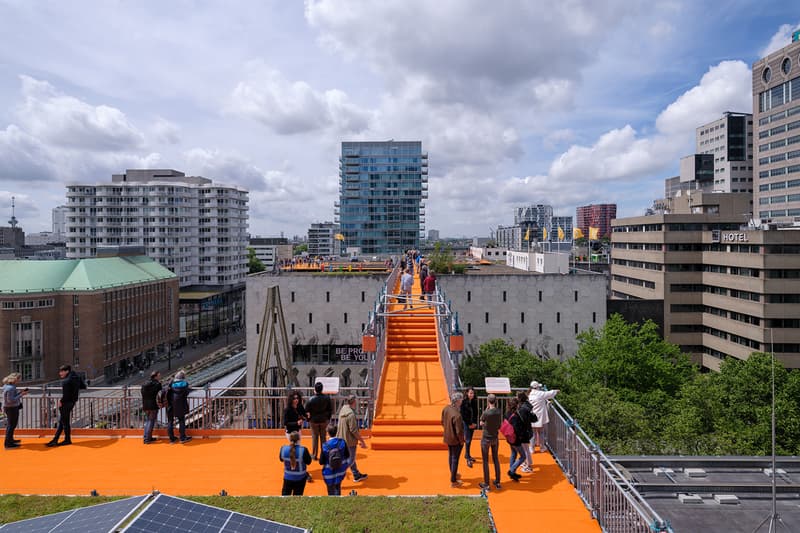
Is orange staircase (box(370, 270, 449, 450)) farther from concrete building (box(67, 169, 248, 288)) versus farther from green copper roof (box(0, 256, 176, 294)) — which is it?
concrete building (box(67, 169, 248, 288))

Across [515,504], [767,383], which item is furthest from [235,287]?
[515,504]

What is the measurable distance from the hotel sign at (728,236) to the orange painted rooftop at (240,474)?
171ft

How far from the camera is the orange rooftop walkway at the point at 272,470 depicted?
9.24 m

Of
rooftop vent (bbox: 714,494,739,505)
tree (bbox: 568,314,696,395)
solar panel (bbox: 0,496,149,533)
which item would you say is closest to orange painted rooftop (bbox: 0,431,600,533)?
solar panel (bbox: 0,496,149,533)

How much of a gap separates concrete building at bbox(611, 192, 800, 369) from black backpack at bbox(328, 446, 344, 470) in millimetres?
49736

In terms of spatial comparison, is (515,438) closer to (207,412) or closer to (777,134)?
(207,412)

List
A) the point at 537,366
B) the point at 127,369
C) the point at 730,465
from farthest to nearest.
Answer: the point at 127,369 → the point at 537,366 → the point at 730,465

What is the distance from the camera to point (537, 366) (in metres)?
32.4

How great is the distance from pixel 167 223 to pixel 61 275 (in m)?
41.0

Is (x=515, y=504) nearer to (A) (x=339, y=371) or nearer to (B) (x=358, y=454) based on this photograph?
(B) (x=358, y=454)

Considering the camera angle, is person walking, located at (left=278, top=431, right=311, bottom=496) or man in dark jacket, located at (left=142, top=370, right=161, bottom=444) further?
man in dark jacket, located at (left=142, top=370, right=161, bottom=444)

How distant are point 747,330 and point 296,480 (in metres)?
56.2

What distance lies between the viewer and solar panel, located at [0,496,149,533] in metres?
5.80

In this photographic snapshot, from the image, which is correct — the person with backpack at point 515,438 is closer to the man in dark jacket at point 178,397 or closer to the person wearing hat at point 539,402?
the person wearing hat at point 539,402
